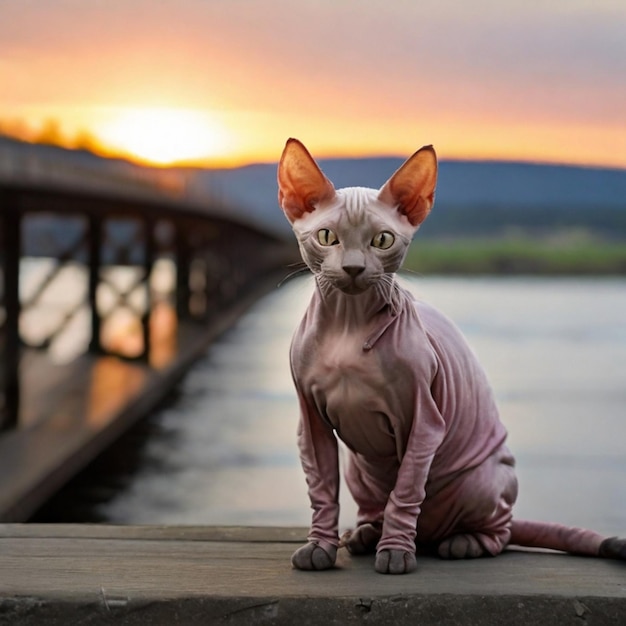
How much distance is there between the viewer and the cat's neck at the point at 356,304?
9.64 feet

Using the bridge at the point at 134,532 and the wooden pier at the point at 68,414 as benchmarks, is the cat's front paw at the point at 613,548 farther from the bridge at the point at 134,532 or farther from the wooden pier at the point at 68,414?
the wooden pier at the point at 68,414

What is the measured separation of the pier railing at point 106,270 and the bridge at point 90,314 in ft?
0.07

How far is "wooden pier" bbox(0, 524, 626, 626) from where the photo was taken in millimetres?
2850

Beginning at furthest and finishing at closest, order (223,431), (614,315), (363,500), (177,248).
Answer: (614,315) → (177,248) → (223,431) → (363,500)

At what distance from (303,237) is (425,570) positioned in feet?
3.06

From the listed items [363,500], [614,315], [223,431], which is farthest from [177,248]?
[614,315]

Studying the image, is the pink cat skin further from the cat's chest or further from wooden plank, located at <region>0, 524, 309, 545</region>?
wooden plank, located at <region>0, 524, 309, 545</region>

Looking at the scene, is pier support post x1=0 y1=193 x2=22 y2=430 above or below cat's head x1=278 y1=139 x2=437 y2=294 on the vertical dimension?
below

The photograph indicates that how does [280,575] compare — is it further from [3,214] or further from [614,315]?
[614,315]

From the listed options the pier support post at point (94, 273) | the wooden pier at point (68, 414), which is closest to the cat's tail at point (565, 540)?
the wooden pier at point (68, 414)

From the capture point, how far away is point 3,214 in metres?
9.36

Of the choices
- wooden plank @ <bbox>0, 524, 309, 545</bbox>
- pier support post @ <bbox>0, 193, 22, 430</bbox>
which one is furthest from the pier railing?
wooden plank @ <bbox>0, 524, 309, 545</bbox>

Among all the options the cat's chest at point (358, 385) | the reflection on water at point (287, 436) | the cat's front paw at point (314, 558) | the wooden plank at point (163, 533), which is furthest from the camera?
the reflection on water at point (287, 436)

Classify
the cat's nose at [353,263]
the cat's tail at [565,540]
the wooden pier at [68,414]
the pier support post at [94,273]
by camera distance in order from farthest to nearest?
the pier support post at [94,273]
the wooden pier at [68,414]
the cat's tail at [565,540]
the cat's nose at [353,263]
